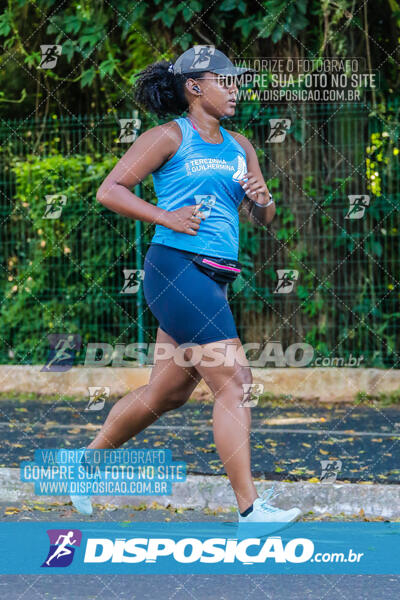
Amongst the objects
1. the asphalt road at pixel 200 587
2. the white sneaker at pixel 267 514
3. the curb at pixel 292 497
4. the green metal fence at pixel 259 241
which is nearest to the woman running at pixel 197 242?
the white sneaker at pixel 267 514

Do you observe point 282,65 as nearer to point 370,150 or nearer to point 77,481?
point 370,150

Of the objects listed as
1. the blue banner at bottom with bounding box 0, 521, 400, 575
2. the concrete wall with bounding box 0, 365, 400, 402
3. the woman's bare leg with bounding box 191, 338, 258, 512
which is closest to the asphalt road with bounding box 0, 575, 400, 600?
the blue banner at bottom with bounding box 0, 521, 400, 575

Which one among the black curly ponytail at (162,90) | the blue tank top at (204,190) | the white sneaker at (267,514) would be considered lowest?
the white sneaker at (267,514)

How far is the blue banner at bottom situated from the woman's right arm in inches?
53.7

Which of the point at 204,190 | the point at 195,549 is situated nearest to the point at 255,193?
the point at 204,190

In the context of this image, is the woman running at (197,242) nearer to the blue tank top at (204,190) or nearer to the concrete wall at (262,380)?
the blue tank top at (204,190)

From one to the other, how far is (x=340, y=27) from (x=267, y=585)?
281 inches

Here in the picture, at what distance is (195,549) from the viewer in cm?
468

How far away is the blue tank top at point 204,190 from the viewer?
4570mm

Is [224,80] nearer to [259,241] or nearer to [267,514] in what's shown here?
[267,514]

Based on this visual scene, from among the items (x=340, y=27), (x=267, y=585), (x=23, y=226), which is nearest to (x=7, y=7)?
(x=23, y=226)

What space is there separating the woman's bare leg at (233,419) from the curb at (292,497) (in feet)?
4.30

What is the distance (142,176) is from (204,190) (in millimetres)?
278

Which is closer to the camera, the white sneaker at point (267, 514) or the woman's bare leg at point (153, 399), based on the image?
the white sneaker at point (267, 514)
